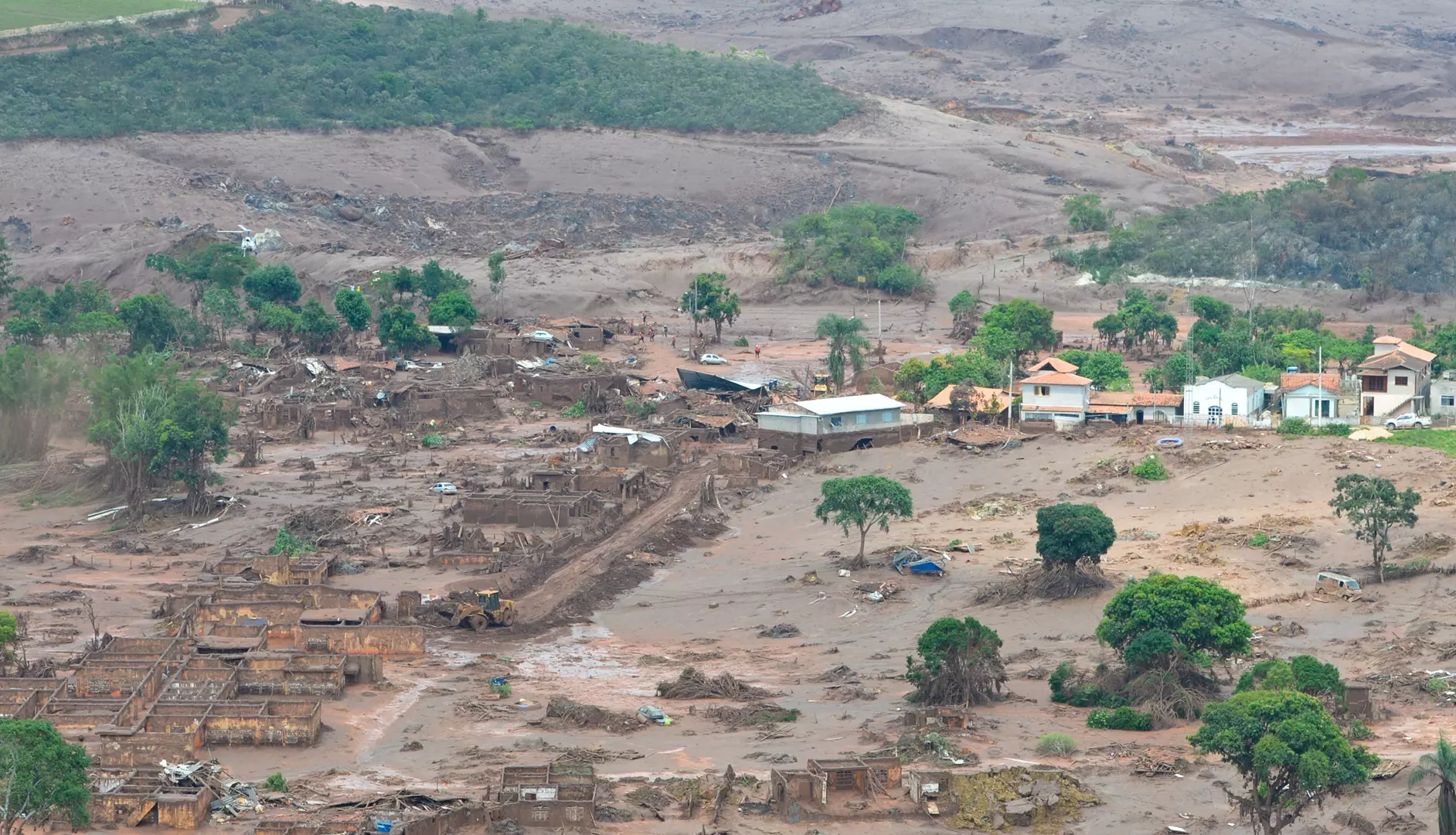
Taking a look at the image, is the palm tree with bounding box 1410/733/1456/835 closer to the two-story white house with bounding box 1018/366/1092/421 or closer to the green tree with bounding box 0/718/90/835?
the green tree with bounding box 0/718/90/835

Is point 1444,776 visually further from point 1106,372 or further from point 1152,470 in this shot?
point 1106,372

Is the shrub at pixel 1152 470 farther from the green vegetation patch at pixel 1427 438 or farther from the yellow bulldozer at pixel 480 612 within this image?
the yellow bulldozer at pixel 480 612

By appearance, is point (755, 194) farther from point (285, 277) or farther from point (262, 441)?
point (262, 441)

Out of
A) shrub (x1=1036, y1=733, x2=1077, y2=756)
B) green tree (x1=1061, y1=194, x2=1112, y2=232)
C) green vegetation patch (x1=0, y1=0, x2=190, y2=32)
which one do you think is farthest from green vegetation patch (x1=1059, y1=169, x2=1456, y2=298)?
green vegetation patch (x1=0, y1=0, x2=190, y2=32)

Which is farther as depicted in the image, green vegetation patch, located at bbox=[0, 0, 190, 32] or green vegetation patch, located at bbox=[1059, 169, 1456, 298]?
green vegetation patch, located at bbox=[0, 0, 190, 32]

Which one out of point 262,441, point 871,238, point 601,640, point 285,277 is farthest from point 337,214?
point 601,640
